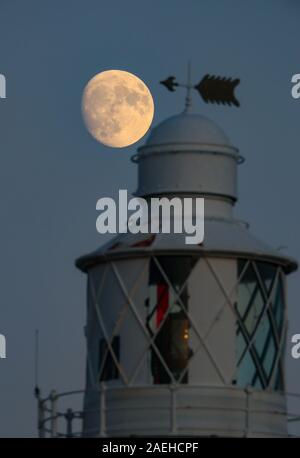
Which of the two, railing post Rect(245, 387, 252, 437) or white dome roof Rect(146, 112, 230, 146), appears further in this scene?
white dome roof Rect(146, 112, 230, 146)

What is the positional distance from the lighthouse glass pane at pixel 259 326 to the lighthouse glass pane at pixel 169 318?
1224 mm

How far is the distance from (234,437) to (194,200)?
549 centimetres

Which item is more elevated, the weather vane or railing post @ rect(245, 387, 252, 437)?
the weather vane

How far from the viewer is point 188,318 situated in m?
95.6

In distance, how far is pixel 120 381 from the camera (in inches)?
3772

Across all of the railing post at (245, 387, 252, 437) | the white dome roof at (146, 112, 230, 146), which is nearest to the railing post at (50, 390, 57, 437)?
the railing post at (245, 387, 252, 437)

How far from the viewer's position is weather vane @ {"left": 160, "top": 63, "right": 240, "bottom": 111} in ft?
320

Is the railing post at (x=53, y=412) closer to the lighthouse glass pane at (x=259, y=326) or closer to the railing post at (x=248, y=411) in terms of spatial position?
the lighthouse glass pane at (x=259, y=326)

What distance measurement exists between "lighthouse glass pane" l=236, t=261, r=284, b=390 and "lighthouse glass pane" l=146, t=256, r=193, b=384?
1224mm

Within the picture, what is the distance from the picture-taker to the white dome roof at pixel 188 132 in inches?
3812

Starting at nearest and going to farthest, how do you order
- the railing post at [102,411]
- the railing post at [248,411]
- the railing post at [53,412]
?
the railing post at [248,411] < the railing post at [102,411] < the railing post at [53,412]

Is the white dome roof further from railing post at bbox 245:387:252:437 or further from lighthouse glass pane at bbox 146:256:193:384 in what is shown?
railing post at bbox 245:387:252:437

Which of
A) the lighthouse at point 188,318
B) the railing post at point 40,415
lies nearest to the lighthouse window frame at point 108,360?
the lighthouse at point 188,318
